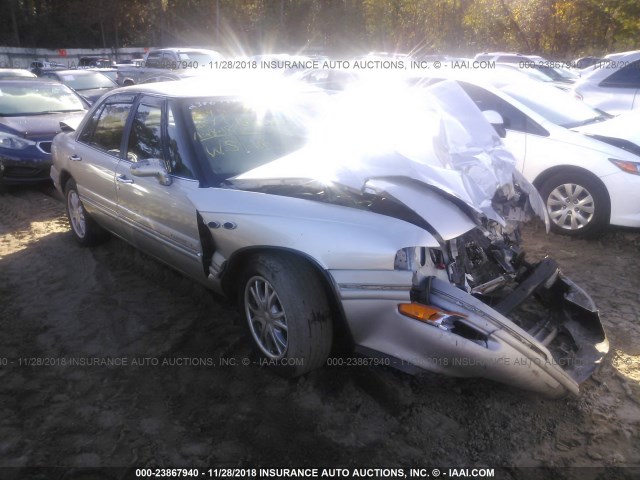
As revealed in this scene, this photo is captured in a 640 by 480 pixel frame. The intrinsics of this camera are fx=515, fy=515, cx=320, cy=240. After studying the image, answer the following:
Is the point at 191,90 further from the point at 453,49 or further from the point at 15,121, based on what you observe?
the point at 453,49

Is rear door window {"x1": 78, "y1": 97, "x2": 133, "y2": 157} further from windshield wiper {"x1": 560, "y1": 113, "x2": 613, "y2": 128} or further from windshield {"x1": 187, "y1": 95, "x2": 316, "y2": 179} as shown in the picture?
windshield wiper {"x1": 560, "y1": 113, "x2": 613, "y2": 128}

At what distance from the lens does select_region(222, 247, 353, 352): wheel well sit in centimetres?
279

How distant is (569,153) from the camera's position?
5.27 m

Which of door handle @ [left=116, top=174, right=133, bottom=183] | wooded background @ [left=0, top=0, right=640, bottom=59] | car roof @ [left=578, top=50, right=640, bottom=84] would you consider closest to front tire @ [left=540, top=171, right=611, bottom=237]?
door handle @ [left=116, top=174, right=133, bottom=183]

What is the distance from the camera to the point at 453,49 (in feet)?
98.6

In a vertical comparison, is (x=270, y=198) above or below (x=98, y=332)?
above

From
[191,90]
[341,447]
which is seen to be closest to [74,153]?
[191,90]

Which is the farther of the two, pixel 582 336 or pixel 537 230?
pixel 537 230

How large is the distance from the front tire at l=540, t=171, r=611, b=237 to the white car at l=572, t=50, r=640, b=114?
166 inches

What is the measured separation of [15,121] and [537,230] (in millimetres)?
7267

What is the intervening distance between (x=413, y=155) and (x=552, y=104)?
3820 millimetres

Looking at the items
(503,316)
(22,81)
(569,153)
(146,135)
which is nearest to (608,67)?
(569,153)

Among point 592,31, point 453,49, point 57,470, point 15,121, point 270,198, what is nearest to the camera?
point 57,470

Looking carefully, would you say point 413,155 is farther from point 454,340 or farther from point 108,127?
point 108,127
